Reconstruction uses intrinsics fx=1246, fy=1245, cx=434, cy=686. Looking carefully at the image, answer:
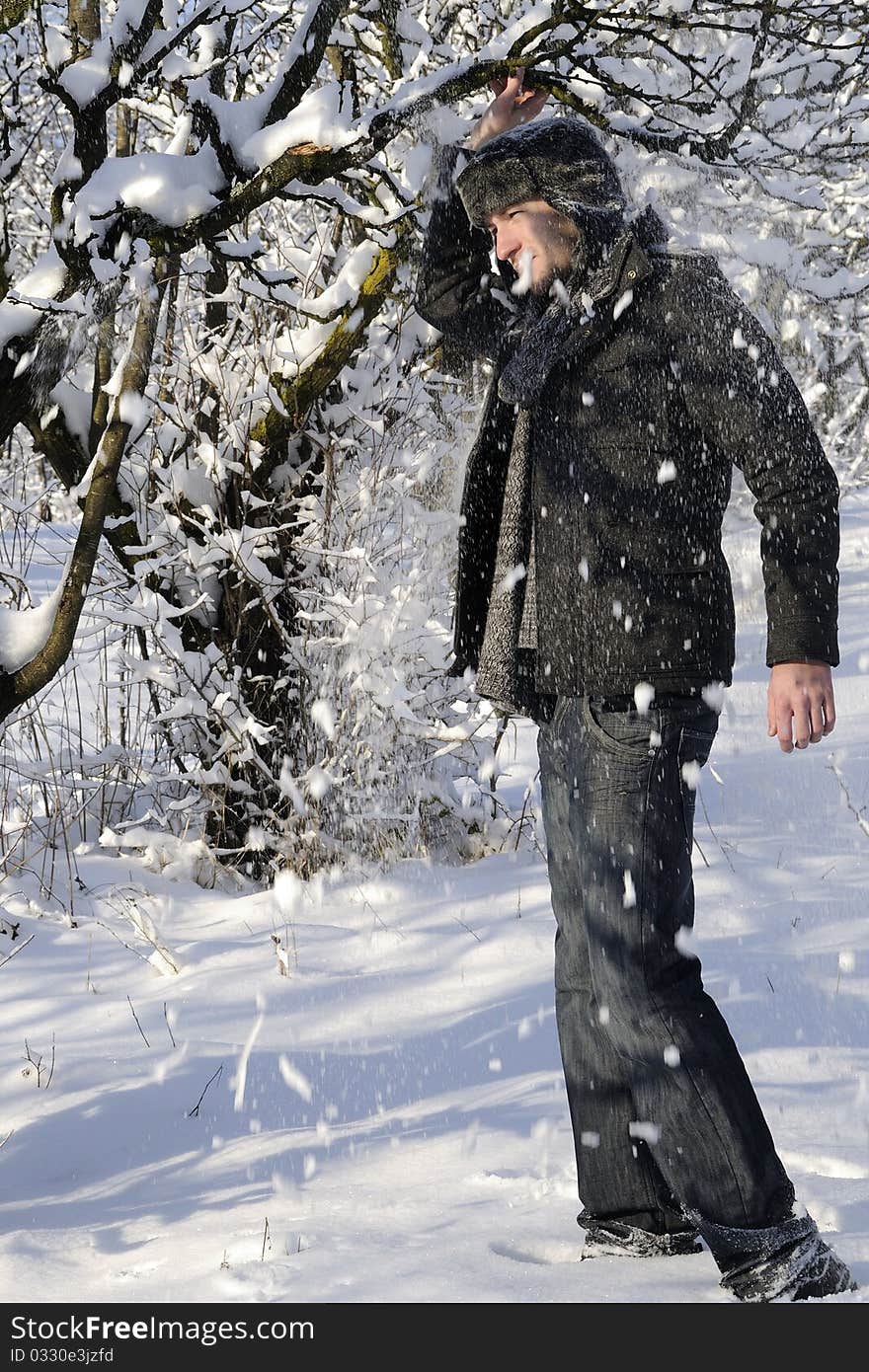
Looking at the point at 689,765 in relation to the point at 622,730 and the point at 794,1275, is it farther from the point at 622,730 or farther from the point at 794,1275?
the point at 794,1275

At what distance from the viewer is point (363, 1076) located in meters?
3.06

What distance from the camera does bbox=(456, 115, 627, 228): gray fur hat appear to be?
2.05 metres

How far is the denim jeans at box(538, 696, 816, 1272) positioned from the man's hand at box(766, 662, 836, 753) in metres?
0.15

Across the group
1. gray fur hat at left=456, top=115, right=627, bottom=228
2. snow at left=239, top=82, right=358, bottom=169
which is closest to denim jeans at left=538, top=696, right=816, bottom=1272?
gray fur hat at left=456, top=115, right=627, bottom=228

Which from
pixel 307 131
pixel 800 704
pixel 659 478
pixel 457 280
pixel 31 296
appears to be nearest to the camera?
pixel 800 704

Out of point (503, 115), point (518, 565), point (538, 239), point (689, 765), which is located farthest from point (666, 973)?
point (503, 115)

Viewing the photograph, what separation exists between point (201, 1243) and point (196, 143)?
9.35ft

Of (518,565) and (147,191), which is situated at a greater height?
(147,191)

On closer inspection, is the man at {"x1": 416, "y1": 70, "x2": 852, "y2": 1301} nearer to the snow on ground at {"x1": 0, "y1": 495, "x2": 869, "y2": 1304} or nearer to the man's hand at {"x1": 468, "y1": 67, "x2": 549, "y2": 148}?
the snow on ground at {"x1": 0, "y1": 495, "x2": 869, "y2": 1304}

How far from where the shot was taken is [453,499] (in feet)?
15.1

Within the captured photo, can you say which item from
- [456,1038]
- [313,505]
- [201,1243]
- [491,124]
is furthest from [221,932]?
[491,124]

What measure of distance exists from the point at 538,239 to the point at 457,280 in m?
0.37

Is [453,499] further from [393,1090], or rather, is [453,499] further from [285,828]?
[393,1090]

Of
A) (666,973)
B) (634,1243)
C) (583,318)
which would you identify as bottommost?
(634,1243)
